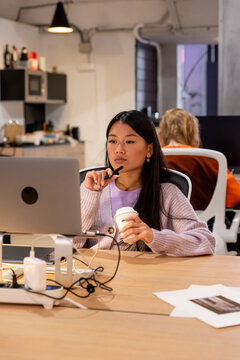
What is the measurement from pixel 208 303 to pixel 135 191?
2.98ft

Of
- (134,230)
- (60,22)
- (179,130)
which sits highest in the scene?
(60,22)

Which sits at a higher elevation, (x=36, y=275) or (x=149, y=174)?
(x=149, y=174)

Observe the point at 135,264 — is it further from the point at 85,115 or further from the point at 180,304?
the point at 85,115

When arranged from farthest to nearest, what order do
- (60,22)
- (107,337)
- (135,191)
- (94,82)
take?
(94,82) → (60,22) → (135,191) → (107,337)

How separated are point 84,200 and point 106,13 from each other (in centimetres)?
670

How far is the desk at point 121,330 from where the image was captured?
133 cm

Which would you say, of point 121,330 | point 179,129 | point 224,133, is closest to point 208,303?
point 121,330

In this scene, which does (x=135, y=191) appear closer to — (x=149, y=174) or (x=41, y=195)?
(x=149, y=174)

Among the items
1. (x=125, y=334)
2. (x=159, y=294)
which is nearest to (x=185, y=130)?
(x=159, y=294)

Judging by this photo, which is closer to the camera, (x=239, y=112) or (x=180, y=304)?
(x=180, y=304)

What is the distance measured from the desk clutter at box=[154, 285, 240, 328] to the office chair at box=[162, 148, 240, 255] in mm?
1587

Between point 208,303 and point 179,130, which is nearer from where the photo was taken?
→ point 208,303

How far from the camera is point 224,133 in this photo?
4.60 metres

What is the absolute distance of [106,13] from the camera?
28.4 ft
